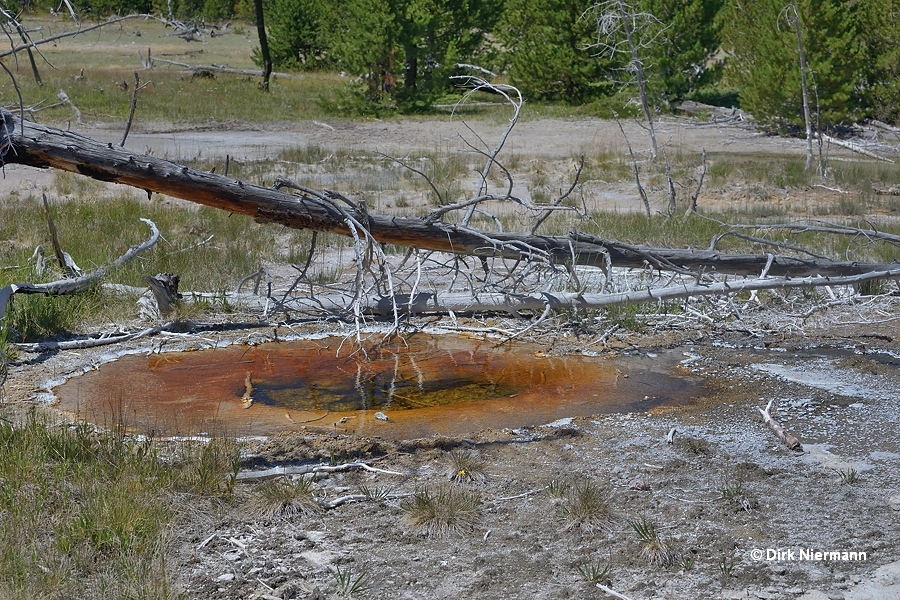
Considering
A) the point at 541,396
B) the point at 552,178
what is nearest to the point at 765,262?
the point at 541,396

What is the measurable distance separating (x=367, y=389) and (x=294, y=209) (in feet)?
4.17

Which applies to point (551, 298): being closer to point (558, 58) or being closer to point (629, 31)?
point (629, 31)

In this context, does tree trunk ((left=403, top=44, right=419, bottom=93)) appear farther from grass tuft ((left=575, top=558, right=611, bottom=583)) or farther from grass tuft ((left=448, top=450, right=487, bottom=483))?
grass tuft ((left=575, top=558, right=611, bottom=583))

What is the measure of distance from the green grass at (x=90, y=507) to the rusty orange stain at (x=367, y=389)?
57 centimetres

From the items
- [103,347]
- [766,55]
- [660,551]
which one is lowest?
[103,347]

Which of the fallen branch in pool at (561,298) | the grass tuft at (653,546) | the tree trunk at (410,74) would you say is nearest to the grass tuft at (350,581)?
the grass tuft at (653,546)

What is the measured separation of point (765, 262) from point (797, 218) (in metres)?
5.08

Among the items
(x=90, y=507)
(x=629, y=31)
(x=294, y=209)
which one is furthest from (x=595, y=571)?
(x=629, y=31)

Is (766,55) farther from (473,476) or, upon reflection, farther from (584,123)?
(473,476)

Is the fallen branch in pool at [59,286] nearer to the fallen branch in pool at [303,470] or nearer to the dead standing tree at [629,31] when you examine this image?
the fallen branch in pool at [303,470]

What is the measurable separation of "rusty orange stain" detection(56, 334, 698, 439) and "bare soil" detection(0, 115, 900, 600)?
24 centimetres

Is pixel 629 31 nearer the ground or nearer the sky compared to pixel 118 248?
nearer the sky

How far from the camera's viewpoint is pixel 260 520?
14.1 ft

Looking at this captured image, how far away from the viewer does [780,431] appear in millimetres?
5305
